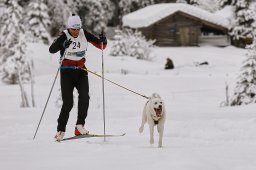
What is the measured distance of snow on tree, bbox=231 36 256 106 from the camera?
53.5 feet

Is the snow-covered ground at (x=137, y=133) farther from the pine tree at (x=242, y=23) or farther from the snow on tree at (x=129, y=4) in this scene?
the snow on tree at (x=129, y=4)

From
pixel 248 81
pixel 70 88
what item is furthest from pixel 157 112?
pixel 248 81

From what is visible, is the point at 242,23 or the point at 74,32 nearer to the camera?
the point at 74,32

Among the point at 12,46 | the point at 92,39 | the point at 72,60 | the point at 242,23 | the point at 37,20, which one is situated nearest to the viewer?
the point at 72,60

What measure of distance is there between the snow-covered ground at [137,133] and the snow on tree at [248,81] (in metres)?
1.34

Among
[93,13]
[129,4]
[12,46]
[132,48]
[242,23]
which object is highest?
[129,4]

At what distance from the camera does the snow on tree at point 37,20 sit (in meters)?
43.2

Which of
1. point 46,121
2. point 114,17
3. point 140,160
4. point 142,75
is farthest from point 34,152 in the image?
point 114,17

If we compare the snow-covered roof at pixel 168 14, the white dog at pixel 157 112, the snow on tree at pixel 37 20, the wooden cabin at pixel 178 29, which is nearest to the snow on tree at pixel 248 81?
the white dog at pixel 157 112

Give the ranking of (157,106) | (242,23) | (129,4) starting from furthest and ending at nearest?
1. (129,4)
2. (242,23)
3. (157,106)

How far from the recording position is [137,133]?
10969 millimetres

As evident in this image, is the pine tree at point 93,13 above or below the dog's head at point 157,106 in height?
above

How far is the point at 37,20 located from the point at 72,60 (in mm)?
35846

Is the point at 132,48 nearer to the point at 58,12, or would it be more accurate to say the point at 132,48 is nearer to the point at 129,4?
the point at 58,12
